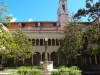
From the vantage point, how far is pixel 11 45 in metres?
11.7

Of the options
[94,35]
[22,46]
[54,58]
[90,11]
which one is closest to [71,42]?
[94,35]

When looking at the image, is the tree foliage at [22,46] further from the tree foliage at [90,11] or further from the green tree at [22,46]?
the tree foliage at [90,11]

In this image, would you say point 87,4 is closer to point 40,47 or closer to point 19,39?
point 19,39

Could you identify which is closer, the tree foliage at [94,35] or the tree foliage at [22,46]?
the tree foliage at [94,35]

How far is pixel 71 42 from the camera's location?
32.8 metres

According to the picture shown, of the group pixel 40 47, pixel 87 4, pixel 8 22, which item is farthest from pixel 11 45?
pixel 40 47

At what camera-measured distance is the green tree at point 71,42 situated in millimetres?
32138

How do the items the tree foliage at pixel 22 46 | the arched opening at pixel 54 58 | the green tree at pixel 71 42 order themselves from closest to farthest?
the tree foliage at pixel 22 46, the green tree at pixel 71 42, the arched opening at pixel 54 58

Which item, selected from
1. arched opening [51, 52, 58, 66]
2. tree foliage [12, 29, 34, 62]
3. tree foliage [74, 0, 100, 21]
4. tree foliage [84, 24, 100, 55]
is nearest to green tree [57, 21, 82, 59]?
tree foliage [84, 24, 100, 55]

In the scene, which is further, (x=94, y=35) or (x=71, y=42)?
(x=71, y=42)

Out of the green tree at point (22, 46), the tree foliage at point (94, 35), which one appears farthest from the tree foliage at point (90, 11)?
the green tree at point (22, 46)

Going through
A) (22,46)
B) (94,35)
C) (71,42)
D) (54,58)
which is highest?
(94,35)

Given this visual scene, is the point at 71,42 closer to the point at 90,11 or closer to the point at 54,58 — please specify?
the point at 54,58

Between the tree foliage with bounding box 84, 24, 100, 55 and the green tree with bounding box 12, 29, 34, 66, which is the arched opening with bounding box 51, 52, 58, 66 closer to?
the green tree with bounding box 12, 29, 34, 66
